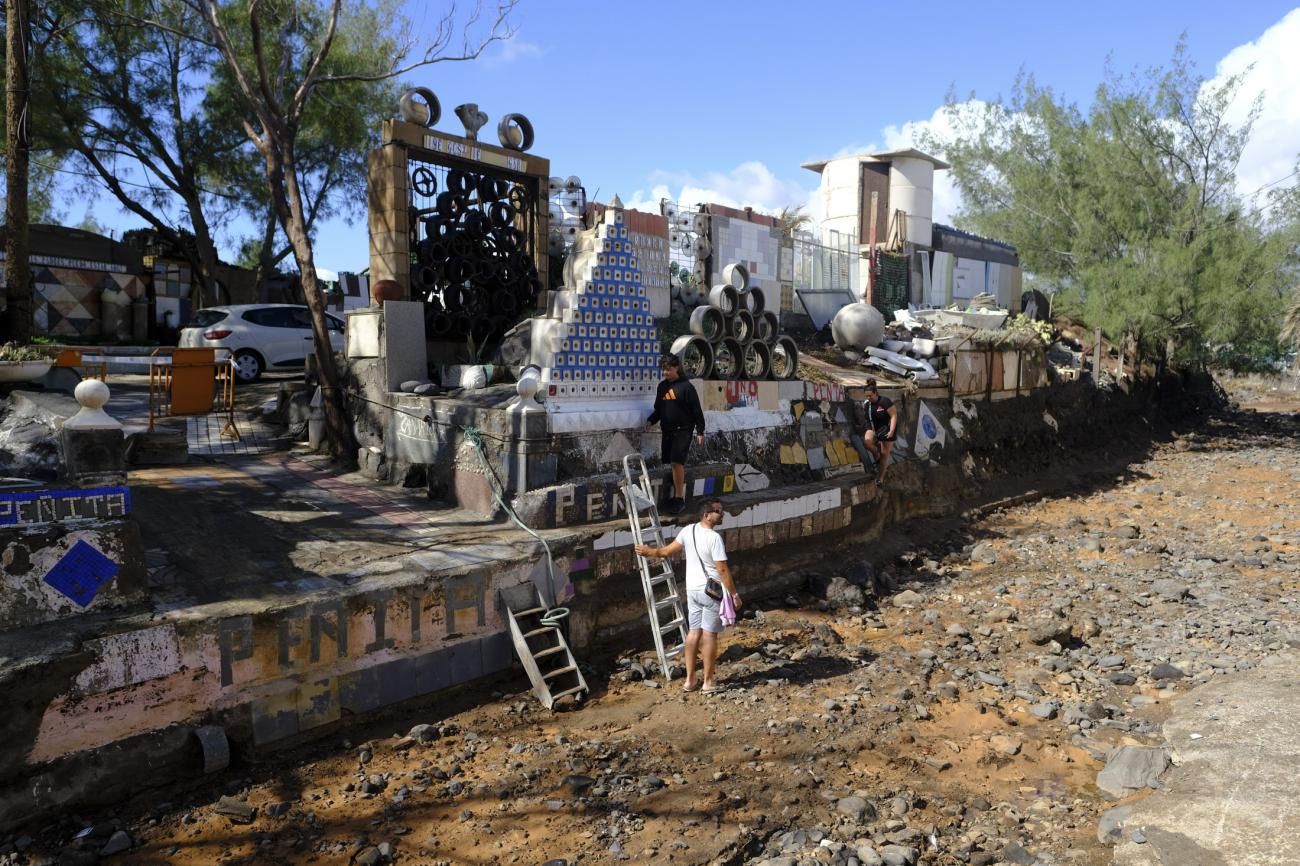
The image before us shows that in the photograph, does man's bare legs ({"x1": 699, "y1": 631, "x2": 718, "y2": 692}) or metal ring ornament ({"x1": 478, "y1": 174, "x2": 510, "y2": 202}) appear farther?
metal ring ornament ({"x1": 478, "y1": 174, "x2": 510, "y2": 202})

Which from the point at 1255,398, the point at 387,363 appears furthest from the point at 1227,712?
the point at 1255,398

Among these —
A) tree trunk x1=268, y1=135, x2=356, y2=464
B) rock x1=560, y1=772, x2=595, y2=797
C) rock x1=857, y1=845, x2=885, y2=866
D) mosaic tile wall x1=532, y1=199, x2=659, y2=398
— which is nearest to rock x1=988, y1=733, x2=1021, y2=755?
rock x1=857, y1=845, x2=885, y2=866

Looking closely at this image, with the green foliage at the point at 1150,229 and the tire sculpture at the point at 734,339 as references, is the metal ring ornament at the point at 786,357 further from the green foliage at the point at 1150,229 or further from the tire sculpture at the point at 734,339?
→ the green foliage at the point at 1150,229

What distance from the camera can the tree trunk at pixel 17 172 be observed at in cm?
1005

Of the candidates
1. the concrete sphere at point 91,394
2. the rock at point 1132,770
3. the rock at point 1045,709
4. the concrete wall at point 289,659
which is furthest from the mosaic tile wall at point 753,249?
the concrete sphere at point 91,394

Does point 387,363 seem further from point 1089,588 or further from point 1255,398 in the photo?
point 1255,398

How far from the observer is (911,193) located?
22016mm

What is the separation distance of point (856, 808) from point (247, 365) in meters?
12.6

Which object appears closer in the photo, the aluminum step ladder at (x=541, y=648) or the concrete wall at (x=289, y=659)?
the concrete wall at (x=289, y=659)

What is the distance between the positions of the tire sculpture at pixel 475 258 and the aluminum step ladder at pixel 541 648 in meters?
4.72

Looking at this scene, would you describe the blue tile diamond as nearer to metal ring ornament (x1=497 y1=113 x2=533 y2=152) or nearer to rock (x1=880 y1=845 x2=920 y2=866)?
rock (x1=880 y1=845 x2=920 y2=866)

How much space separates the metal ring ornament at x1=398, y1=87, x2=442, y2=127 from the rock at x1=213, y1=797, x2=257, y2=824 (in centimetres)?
792

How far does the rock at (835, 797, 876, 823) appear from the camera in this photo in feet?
17.4

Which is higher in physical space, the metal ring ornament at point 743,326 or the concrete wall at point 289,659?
the metal ring ornament at point 743,326
